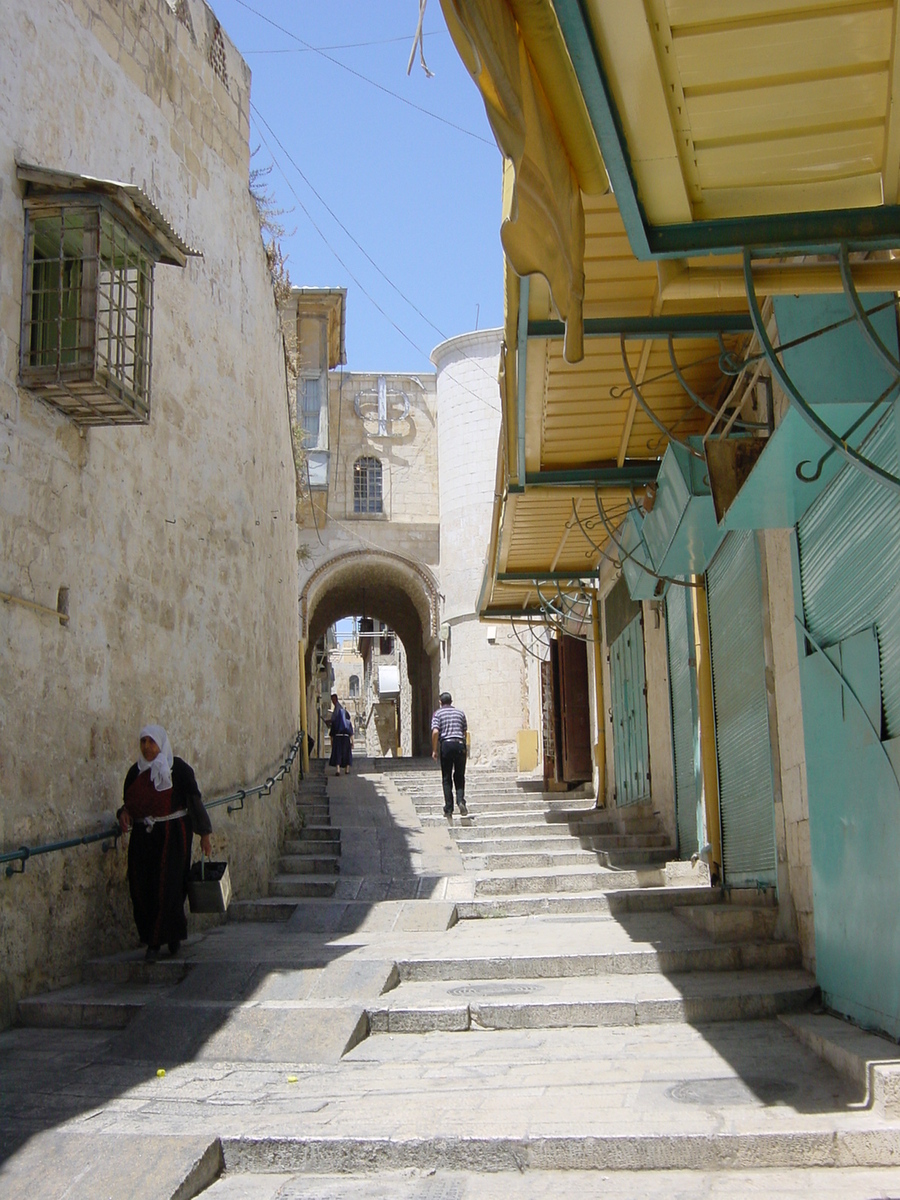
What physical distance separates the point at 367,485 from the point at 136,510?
1711 centimetres

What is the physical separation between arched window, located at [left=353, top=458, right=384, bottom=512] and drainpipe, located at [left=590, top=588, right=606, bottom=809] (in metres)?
12.1

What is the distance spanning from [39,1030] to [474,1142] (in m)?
2.80

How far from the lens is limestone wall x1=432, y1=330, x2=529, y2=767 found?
22219 millimetres

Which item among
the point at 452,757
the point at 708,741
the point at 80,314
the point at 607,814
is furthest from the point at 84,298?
the point at 607,814

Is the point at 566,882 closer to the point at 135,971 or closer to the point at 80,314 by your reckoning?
the point at 135,971

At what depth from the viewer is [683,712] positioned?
8750mm

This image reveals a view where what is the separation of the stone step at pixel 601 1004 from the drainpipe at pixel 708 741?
1.77m

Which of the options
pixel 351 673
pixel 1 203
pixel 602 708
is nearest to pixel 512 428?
pixel 1 203

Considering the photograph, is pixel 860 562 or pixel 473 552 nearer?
pixel 860 562

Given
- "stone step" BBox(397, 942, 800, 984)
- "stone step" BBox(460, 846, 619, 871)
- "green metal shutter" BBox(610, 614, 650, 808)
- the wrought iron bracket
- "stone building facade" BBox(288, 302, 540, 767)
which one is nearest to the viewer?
the wrought iron bracket

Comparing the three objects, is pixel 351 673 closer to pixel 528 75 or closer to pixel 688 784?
pixel 688 784

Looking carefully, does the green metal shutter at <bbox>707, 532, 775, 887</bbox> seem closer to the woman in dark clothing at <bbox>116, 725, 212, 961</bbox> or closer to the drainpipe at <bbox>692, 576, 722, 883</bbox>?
the drainpipe at <bbox>692, 576, 722, 883</bbox>

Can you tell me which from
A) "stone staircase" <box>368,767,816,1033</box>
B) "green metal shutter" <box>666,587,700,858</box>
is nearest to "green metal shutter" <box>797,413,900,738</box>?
"stone staircase" <box>368,767,816,1033</box>

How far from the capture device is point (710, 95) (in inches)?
119
